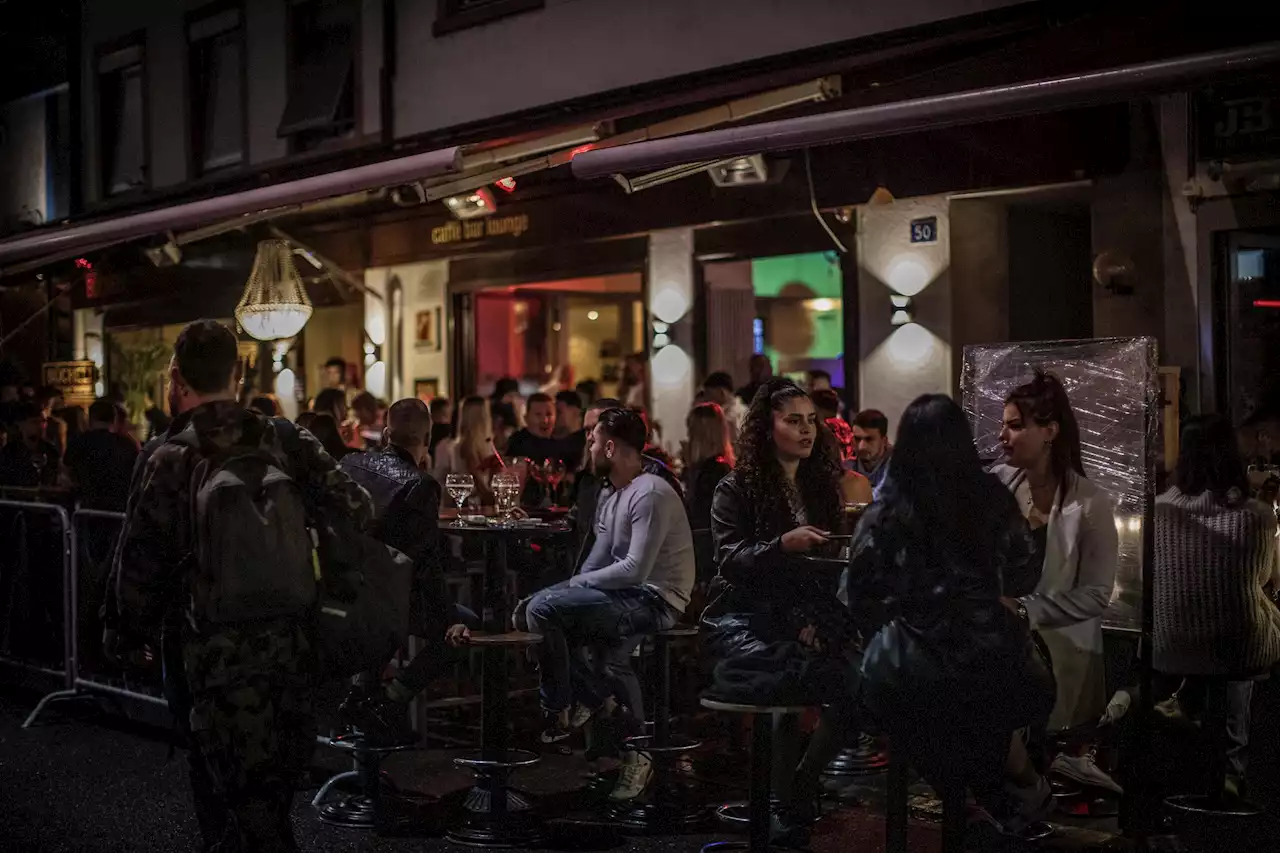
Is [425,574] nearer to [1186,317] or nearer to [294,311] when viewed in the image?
[294,311]

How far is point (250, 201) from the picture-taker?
8258 millimetres

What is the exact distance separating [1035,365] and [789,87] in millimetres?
5902

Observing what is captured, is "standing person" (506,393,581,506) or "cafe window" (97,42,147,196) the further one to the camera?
"cafe window" (97,42,147,196)

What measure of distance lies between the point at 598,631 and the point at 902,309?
6.99 metres

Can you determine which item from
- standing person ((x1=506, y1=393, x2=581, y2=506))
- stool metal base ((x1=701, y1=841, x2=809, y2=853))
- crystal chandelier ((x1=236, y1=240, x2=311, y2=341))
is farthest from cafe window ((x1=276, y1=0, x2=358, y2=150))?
stool metal base ((x1=701, y1=841, x2=809, y2=853))

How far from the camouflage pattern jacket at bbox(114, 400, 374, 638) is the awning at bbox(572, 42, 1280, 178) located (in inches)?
117

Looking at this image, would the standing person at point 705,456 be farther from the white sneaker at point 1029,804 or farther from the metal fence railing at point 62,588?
the white sneaker at point 1029,804

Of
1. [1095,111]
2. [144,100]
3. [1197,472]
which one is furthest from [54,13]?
[1197,472]

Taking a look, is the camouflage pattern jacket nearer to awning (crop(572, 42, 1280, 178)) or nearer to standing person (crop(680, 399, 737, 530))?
awning (crop(572, 42, 1280, 178))

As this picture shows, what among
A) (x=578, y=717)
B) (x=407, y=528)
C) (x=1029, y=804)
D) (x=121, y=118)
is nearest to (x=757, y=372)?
(x=578, y=717)

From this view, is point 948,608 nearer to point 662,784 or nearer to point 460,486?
point 662,784

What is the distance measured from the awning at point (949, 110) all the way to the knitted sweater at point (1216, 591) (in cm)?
201

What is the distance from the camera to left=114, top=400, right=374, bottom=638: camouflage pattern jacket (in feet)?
15.8

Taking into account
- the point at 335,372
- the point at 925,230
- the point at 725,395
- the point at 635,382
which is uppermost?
the point at 925,230
